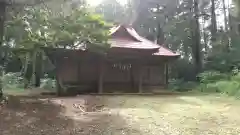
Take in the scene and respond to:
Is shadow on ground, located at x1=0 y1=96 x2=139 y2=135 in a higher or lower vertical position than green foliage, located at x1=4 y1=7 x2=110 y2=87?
lower

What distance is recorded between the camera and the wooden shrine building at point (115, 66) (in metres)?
15.2

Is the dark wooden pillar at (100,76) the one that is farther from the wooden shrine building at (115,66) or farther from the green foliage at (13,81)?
the green foliage at (13,81)

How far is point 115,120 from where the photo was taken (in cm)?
780

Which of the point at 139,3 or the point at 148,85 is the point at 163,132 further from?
the point at 139,3

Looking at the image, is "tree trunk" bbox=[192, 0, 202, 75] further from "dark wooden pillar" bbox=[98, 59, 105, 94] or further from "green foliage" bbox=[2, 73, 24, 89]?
"green foliage" bbox=[2, 73, 24, 89]

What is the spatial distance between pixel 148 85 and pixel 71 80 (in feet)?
15.2

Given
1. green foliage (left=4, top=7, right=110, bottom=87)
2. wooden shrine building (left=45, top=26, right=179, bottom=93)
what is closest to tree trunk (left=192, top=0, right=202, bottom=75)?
wooden shrine building (left=45, top=26, right=179, bottom=93)

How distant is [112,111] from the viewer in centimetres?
924

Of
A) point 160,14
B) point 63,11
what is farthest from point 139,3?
point 63,11

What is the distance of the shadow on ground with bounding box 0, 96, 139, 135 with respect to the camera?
6.54 meters

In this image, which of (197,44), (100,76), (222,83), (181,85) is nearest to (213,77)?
(222,83)

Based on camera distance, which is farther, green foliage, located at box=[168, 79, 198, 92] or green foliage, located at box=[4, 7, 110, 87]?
green foliage, located at box=[168, 79, 198, 92]

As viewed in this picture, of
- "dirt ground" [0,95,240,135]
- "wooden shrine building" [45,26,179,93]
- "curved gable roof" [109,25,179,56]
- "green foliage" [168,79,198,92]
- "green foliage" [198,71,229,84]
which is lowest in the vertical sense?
"green foliage" [168,79,198,92]

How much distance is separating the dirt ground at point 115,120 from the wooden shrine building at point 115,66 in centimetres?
507
